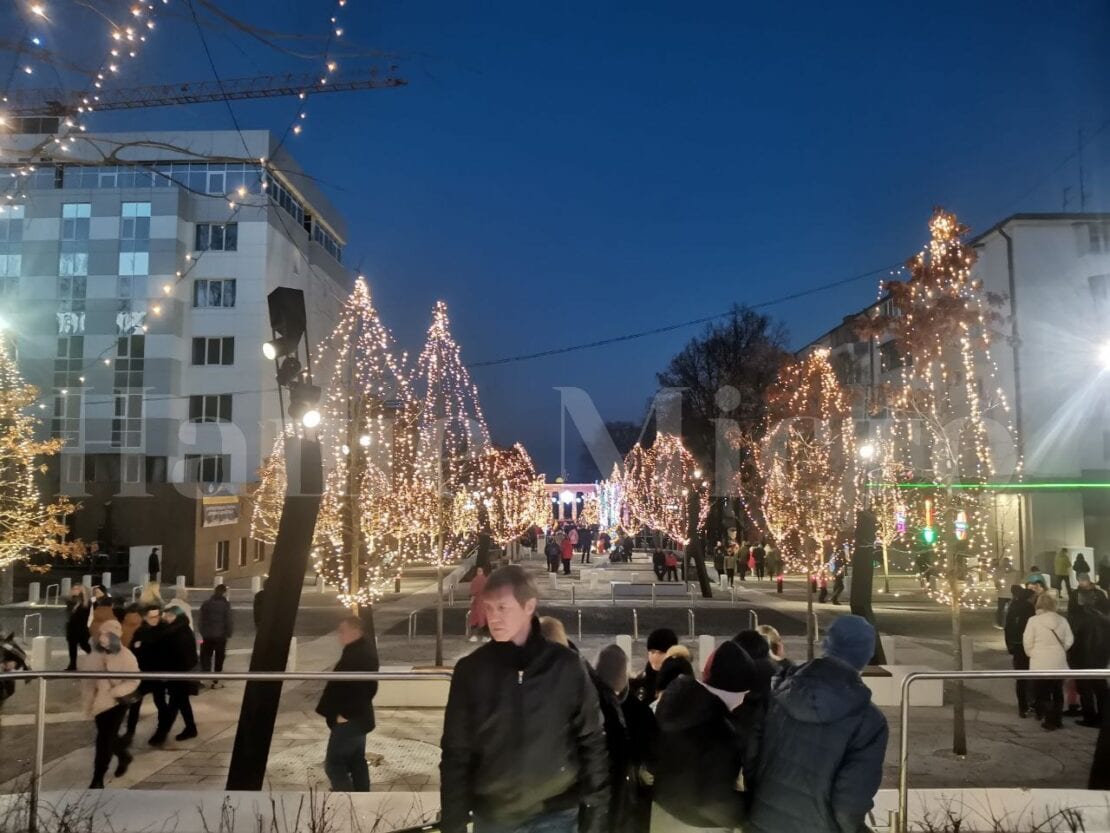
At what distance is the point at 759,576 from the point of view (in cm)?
3534

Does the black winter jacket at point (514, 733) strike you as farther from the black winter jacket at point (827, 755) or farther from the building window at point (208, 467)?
the building window at point (208, 467)

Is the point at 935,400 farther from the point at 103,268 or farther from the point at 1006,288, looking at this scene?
the point at 103,268

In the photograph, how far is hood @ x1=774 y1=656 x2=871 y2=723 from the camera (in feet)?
11.9

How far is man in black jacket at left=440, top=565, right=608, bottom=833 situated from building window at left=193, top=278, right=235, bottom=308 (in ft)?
129

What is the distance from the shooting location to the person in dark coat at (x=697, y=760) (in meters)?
3.82

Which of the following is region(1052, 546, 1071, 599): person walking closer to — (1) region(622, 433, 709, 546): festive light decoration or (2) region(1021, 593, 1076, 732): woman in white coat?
(1) region(622, 433, 709, 546): festive light decoration

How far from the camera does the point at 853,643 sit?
151 inches

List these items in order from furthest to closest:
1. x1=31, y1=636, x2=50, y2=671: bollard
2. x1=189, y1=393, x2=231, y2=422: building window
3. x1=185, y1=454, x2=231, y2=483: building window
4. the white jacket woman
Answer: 1. x1=189, y1=393, x2=231, y2=422: building window
2. x1=185, y1=454, x2=231, y2=483: building window
3. x1=31, y1=636, x2=50, y2=671: bollard
4. the white jacket woman

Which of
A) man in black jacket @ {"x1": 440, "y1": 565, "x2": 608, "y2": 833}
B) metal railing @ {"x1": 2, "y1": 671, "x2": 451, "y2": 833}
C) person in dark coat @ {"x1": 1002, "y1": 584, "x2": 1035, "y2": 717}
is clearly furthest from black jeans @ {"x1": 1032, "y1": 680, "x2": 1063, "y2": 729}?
man in black jacket @ {"x1": 440, "y1": 565, "x2": 608, "y2": 833}

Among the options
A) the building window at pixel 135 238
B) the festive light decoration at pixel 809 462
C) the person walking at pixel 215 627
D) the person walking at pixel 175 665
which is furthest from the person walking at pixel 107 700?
the building window at pixel 135 238

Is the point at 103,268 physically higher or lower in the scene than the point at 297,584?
higher

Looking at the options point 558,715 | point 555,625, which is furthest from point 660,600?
point 558,715

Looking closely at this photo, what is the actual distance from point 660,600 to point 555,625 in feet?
69.6

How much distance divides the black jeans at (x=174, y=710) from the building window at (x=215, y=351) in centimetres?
3114
